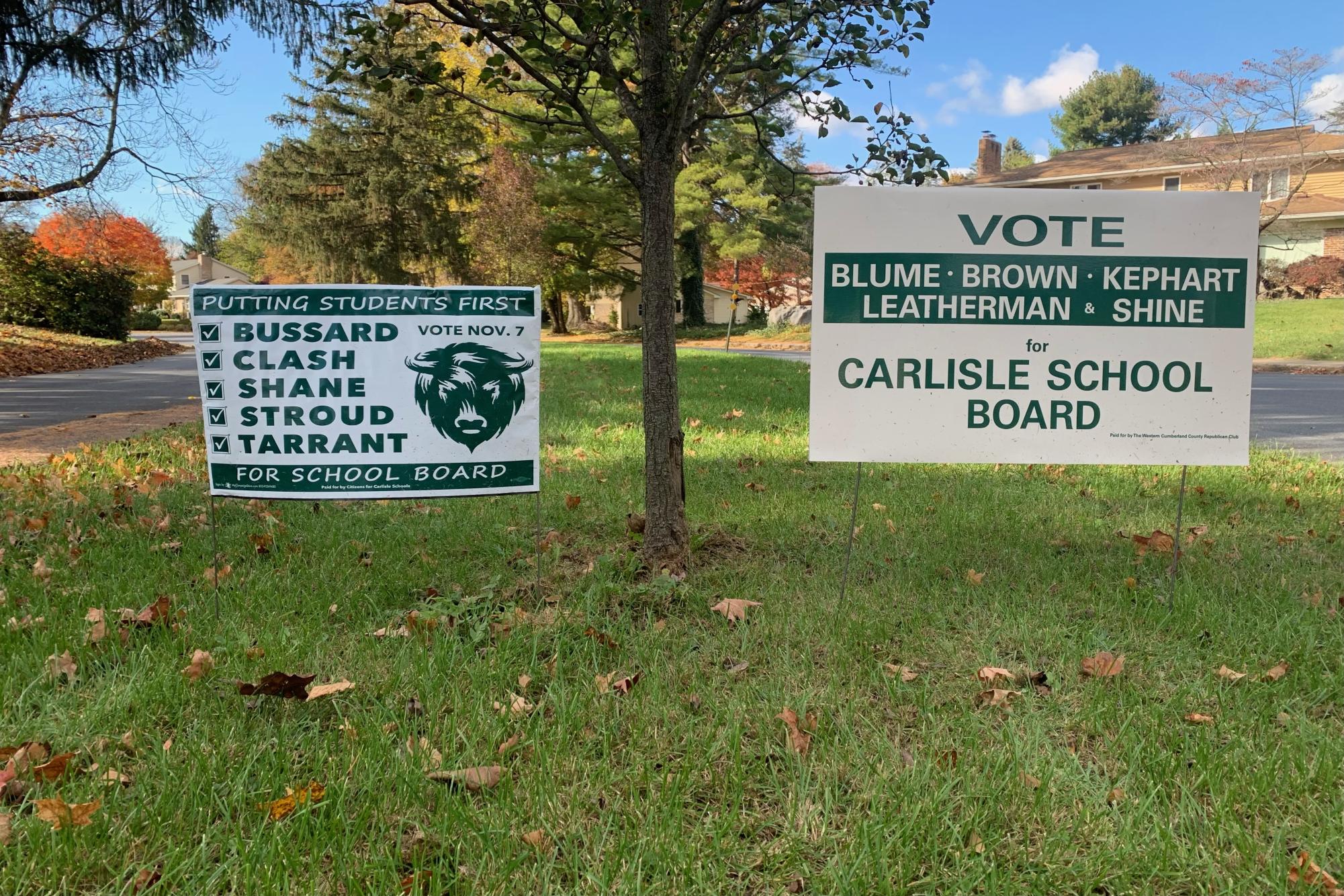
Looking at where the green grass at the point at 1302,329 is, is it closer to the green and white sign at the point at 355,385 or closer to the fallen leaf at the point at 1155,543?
the fallen leaf at the point at 1155,543

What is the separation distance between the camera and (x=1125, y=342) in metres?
3.58

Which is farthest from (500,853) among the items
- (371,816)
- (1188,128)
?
(1188,128)

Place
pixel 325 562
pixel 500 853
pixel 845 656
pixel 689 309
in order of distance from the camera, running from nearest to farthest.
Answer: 1. pixel 500 853
2. pixel 845 656
3. pixel 325 562
4. pixel 689 309

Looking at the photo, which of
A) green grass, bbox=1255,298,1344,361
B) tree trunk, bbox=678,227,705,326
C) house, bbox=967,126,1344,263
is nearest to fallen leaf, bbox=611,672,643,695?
green grass, bbox=1255,298,1344,361

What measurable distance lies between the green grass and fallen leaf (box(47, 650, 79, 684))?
2341cm

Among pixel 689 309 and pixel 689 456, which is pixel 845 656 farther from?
pixel 689 309

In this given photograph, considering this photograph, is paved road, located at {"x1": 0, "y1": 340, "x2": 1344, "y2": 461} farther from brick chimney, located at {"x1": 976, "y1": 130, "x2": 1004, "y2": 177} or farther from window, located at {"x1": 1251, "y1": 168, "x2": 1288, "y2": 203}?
brick chimney, located at {"x1": 976, "y1": 130, "x2": 1004, "y2": 177}

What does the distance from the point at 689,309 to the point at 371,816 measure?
39.4m

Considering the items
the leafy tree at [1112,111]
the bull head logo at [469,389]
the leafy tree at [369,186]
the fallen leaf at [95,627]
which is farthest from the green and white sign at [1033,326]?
the leafy tree at [1112,111]

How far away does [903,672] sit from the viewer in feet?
9.48

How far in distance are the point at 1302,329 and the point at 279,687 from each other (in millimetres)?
29286

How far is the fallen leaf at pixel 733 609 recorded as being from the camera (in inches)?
134

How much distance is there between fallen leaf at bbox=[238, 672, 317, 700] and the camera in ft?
8.66

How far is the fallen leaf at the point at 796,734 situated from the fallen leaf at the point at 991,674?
2.41 ft
